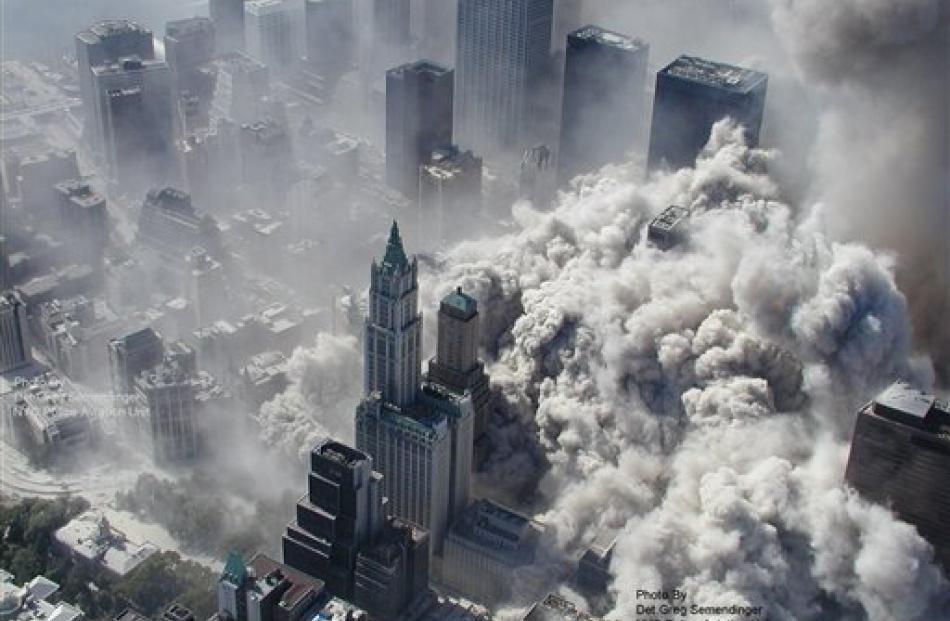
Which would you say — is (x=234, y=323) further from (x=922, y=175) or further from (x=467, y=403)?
(x=922, y=175)

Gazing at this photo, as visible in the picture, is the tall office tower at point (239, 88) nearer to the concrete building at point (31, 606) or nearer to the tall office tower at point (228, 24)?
the tall office tower at point (228, 24)

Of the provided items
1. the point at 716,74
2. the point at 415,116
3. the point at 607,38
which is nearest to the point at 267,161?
the point at 415,116

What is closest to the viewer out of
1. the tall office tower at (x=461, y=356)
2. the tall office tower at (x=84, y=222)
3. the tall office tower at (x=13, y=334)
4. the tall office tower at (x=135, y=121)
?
the tall office tower at (x=461, y=356)

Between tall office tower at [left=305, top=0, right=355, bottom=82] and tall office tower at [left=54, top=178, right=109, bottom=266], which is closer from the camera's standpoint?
tall office tower at [left=54, top=178, right=109, bottom=266]

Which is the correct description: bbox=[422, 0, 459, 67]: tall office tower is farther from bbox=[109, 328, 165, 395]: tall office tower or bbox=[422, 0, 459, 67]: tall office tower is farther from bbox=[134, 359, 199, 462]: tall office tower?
bbox=[134, 359, 199, 462]: tall office tower

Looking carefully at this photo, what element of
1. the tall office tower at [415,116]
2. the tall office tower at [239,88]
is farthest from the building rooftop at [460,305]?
the tall office tower at [239,88]

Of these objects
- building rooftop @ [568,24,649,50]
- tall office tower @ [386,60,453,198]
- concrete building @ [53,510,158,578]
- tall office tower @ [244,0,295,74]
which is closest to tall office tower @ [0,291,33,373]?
concrete building @ [53,510,158,578]

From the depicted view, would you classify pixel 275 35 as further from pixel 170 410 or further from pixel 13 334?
pixel 170 410
